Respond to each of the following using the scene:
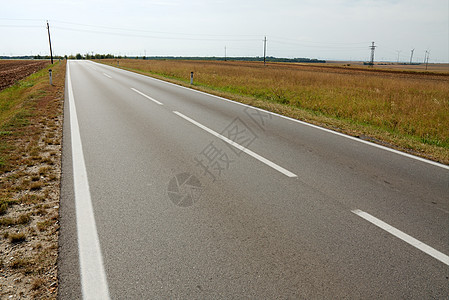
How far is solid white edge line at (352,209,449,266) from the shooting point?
3094 mm

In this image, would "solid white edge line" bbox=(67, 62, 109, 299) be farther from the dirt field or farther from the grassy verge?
the dirt field

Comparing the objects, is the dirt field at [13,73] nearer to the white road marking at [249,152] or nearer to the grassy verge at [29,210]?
the grassy verge at [29,210]

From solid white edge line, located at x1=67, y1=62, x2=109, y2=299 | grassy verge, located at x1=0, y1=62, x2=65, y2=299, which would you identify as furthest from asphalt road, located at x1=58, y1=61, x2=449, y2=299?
grassy verge, located at x1=0, y1=62, x2=65, y2=299

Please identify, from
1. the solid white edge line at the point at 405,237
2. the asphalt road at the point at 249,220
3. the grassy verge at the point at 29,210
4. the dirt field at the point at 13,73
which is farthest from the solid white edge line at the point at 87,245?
the dirt field at the point at 13,73

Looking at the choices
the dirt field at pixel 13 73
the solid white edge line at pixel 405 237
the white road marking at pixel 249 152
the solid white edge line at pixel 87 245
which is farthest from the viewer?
the dirt field at pixel 13 73

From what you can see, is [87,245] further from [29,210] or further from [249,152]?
[249,152]

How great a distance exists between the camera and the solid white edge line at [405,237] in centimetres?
309

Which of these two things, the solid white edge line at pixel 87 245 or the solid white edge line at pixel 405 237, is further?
the solid white edge line at pixel 405 237

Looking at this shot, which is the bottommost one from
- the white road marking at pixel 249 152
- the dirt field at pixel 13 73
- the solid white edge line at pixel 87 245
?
the solid white edge line at pixel 87 245

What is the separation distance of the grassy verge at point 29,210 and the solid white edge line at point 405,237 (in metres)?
3.47

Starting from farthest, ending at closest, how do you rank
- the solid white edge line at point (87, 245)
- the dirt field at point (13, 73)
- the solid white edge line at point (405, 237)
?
the dirt field at point (13, 73) → the solid white edge line at point (405, 237) → the solid white edge line at point (87, 245)

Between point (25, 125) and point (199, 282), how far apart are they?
A: 8113 millimetres

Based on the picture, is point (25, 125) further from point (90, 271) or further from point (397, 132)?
point (397, 132)

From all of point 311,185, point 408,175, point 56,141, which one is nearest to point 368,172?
point 408,175
